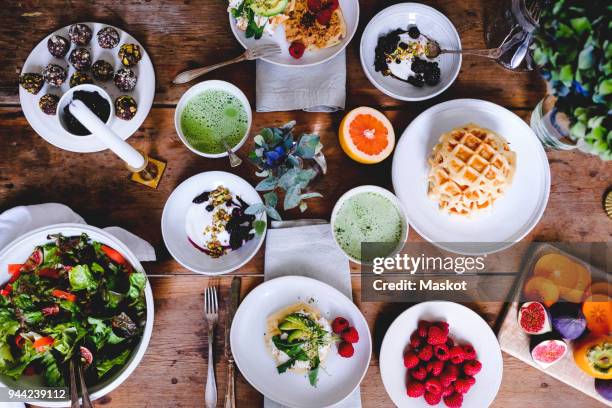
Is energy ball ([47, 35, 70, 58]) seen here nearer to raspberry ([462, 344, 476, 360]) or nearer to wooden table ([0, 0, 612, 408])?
wooden table ([0, 0, 612, 408])

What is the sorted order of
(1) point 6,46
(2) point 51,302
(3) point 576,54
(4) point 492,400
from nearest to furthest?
(3) point 576,54 < (2) point 51,302 < (4) point 492,400 < (1) point 6,46

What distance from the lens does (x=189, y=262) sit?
56.7 inches

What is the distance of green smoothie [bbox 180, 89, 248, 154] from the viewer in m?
1.51

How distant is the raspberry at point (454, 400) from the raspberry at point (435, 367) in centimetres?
8

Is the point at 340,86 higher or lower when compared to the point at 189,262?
higher

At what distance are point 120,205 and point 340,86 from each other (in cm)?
84

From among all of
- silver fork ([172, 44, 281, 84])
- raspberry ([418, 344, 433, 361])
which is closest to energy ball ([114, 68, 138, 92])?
silver fork ([172, 44, 281, 84])

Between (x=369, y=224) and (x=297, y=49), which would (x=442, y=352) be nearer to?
(x=369, y=224)

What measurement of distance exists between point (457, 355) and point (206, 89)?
3.84 ft

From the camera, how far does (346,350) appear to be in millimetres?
1426

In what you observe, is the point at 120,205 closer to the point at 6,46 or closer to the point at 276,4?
the point at 6,46

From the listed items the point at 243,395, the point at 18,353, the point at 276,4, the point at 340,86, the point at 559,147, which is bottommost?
the point at 243,395

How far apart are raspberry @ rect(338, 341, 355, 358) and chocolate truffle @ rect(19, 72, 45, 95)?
127 cm

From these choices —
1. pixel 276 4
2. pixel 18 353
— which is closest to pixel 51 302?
pixel 18 353
